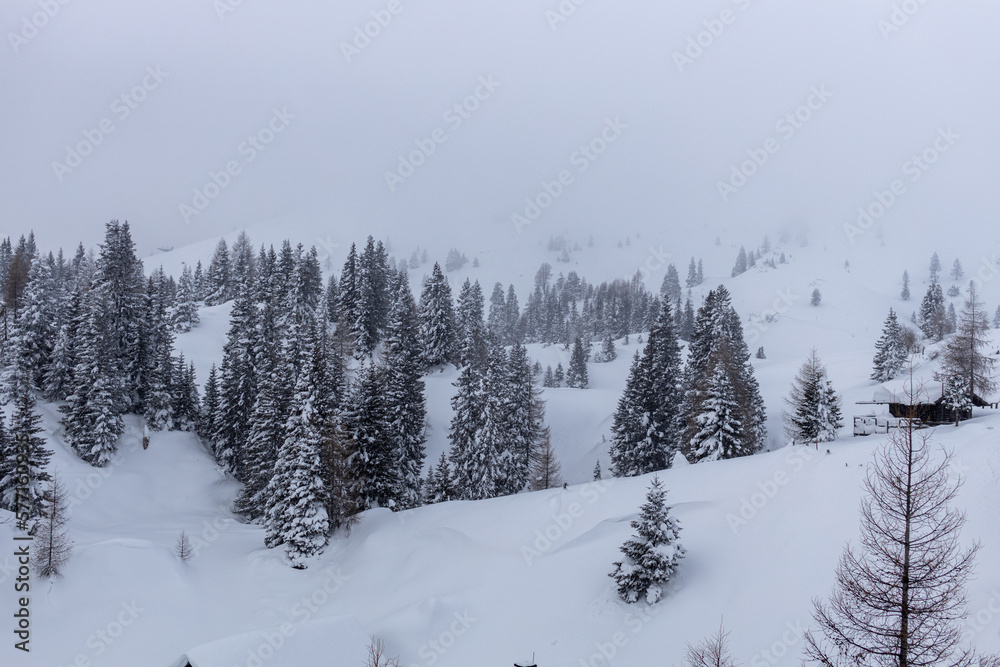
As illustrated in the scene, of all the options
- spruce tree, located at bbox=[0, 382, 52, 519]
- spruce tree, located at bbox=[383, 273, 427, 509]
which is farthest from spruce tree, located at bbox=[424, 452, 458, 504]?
spruce tree, located at bbox=[0, 382, 52, 519]

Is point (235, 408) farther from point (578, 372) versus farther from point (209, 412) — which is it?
point (578, 372)

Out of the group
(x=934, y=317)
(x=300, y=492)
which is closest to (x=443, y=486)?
(x=300, y=492)

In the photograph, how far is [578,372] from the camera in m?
88.3

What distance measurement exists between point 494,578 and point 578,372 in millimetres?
63337

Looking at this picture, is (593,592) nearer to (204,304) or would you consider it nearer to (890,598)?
(890,598)

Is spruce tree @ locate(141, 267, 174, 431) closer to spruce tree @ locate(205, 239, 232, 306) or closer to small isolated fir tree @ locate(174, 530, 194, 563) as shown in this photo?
small isolated fir tree @ locate(174, 530, 194, 563)

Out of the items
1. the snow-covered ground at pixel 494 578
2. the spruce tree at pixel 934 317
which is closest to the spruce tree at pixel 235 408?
the snow-covered ground at pixel 494 578

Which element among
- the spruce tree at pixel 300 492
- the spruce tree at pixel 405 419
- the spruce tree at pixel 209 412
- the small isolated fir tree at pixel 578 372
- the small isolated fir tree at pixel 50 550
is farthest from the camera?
the small isolated fir tree at pixel 578 372

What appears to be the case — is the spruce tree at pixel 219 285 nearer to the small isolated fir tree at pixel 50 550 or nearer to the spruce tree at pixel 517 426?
the spruce tree at pixel 517 426

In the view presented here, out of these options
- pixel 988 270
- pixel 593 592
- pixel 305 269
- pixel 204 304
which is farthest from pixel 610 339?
pixel 988 270

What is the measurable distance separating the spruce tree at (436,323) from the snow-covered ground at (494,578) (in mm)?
31638

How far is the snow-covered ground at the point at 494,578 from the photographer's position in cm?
1864

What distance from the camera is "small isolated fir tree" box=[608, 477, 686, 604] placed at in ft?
71.4

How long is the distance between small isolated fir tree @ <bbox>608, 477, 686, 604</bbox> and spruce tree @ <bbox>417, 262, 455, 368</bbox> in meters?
47.5
